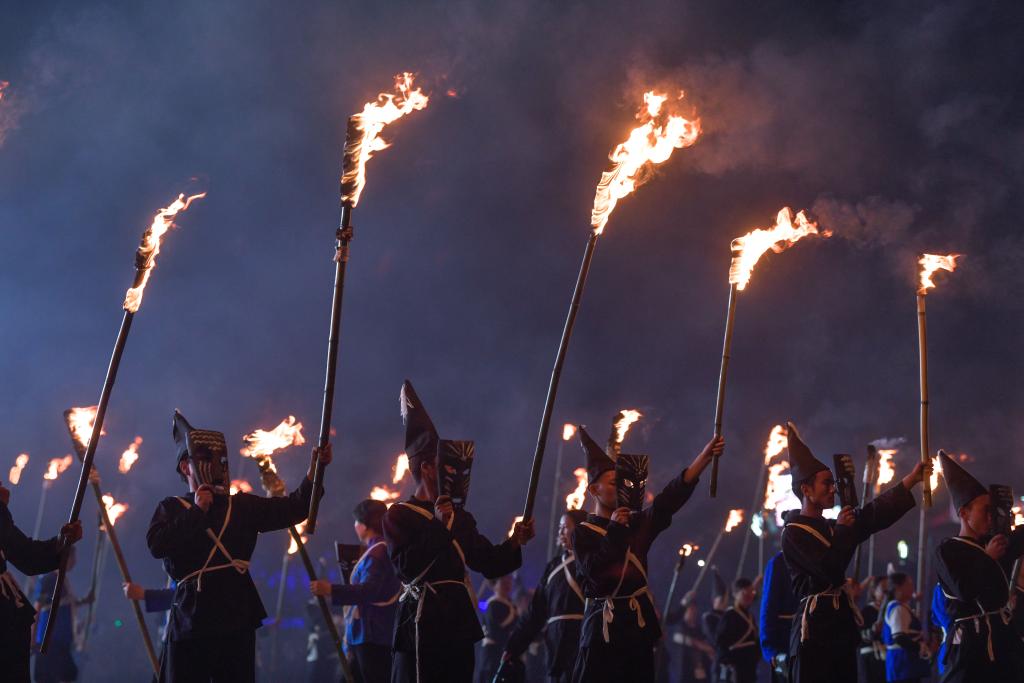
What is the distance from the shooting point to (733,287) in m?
8.76

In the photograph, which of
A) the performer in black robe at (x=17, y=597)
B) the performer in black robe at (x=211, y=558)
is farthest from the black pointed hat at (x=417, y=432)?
the performer in black robe at (x=17, y=597)

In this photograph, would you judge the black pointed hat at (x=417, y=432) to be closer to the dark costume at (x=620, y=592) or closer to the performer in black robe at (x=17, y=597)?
the dark costume at (x=620, y=592)

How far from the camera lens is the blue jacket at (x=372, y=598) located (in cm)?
984

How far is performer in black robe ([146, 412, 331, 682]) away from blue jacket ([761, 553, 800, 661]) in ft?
19.0

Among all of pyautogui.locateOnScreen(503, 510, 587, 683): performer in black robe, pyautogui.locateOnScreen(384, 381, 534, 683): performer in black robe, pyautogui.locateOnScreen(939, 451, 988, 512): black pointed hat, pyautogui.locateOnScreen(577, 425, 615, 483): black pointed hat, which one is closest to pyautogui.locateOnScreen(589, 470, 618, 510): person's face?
pyautogui.locateOnScreen(577, 425, 615, 483): black pointed hat

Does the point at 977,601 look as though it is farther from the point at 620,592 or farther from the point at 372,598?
the point at 372,598

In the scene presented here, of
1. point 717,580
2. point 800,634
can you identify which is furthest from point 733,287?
point 717,580

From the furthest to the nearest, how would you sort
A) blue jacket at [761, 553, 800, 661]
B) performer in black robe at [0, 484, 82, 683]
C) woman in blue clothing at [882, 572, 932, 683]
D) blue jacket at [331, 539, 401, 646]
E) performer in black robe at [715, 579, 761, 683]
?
performer in black robe at [715, 579, 761, 683], woman in blue clothing at [882, 572, 932, 683], blue jacket at [761, 553, 800, 661], blue jacket at [331, 539, 401, 646], performer in black robe at [0, 484, 82, 683]

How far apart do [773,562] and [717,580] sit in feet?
29.6

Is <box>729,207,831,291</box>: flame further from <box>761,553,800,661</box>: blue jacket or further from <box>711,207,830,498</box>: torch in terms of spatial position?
<box>761,553,800,661</box>: blue jacket

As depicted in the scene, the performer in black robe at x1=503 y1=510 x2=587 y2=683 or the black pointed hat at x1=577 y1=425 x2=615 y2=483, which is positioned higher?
the black pointed hat at x1=577 y1=425 x2=615 y2=483

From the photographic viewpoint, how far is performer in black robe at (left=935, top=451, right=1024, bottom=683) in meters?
9.34

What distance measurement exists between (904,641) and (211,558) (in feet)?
30.2

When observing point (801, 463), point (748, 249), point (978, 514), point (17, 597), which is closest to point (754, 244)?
point (748, 249)
